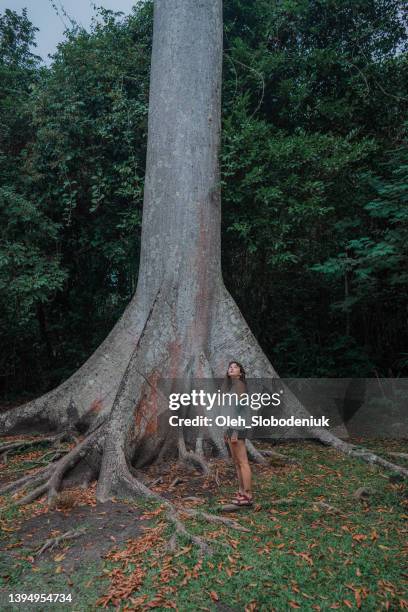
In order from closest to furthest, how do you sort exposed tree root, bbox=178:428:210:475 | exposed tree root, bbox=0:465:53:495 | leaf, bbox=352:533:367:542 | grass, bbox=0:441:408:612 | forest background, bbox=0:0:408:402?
grass, bbox=0:441:408:612 < leaf, bbox=352:533:367:542 < exposed tree root, bbox=0:465:53:495 < exposed tree root, bbox=178:428:210:475 < forest background, bbox=0:0:408:402

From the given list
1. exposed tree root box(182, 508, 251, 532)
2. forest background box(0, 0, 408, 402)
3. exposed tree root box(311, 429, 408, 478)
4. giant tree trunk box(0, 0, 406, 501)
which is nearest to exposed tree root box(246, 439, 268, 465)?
giant tree trunk box(0, 0, 406, 501)

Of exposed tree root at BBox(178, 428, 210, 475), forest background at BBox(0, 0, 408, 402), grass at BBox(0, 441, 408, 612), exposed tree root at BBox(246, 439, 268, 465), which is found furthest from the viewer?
forest background at BBox(0, 0, 408, 402)

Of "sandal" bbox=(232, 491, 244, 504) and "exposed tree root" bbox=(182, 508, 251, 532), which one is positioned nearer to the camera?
"exposed tree root" bbox=(182, 508, 251, 532)

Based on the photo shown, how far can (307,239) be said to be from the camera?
8922 millimetres

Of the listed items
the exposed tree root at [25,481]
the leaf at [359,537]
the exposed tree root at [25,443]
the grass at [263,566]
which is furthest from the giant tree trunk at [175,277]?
the leaf at [359,537]

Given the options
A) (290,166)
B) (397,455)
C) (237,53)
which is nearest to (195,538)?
(397,455)

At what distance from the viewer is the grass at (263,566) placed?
285 cm

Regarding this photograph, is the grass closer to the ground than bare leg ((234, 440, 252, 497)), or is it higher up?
closer to the ground

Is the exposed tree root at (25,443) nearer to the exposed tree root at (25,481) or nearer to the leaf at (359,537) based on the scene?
the exposed tree root at (25,481)

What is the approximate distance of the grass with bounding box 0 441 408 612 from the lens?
285cm

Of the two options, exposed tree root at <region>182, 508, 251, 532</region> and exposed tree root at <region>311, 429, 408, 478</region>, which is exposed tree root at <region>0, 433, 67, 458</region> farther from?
exposed tree root at <region>311, 429, 408, 478</region>

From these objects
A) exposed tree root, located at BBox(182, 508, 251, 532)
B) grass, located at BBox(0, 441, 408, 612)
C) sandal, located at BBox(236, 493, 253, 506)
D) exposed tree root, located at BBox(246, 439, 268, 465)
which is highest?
exposed tree root, located at BBox(246, 439, 268, 465)

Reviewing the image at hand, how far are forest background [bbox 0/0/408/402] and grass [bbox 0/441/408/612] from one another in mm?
3629

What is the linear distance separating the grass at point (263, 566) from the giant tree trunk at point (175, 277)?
1563 millimetres
